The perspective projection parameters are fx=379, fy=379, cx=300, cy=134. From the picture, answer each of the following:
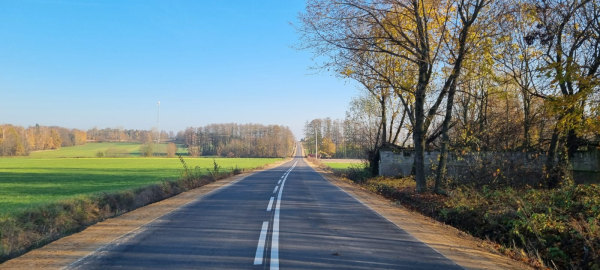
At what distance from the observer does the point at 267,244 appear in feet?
22.6

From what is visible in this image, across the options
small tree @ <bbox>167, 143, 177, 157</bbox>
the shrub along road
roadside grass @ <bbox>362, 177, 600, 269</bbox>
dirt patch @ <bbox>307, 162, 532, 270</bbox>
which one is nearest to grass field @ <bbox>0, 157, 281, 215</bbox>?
the shrub along road

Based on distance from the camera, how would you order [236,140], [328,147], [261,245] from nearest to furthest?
[261,245], [328,147], [236,140]

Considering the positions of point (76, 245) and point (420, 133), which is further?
point (420, 133)

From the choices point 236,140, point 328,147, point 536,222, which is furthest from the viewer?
point 236,140

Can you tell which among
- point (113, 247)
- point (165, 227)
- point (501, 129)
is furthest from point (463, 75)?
point (113, 247)

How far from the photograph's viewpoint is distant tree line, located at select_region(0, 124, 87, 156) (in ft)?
304

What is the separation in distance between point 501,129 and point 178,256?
16356 millimetres

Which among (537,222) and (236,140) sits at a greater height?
(236,140)

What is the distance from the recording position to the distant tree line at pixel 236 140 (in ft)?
418

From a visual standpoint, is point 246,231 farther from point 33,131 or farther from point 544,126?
point 33,131

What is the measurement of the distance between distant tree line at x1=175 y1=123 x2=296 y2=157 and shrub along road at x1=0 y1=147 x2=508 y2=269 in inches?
4498

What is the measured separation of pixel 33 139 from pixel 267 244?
123698 mm

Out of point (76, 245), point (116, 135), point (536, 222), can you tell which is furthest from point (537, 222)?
point (116, 135)

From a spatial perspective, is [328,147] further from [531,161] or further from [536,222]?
[536,222]
